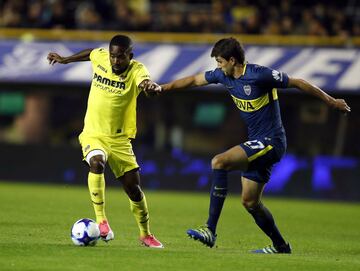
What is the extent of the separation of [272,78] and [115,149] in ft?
6.31

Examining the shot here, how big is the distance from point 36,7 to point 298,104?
278 inches

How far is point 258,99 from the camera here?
10531 millimetres

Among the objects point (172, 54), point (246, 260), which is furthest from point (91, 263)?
point (172, 54)

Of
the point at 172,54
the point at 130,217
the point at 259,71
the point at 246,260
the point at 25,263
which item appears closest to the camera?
the point at 25,263

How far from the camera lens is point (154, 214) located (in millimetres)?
16750

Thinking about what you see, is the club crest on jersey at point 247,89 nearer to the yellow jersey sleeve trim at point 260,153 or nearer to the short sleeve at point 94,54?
the yellow jersey sleeve trim at point 260,153

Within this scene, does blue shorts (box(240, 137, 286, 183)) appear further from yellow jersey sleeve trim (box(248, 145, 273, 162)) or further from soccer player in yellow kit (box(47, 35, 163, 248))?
soccer player in yellow kit (box(47, 35, 163, 248))

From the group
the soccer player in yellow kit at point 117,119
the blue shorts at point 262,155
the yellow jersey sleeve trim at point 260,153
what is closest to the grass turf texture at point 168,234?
the soccer player in yellow kit at point 117,119

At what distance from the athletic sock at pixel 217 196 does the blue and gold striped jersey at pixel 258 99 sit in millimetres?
617

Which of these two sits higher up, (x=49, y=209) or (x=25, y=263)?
(x=25, y=263)

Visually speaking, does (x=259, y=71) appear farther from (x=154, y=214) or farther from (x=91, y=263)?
(x=154, y=214)

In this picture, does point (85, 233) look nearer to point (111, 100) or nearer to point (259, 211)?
point (111, 100)

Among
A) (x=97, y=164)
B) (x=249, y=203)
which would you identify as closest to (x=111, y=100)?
(x=97, y=164)

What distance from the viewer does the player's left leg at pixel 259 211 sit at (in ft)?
34.9
